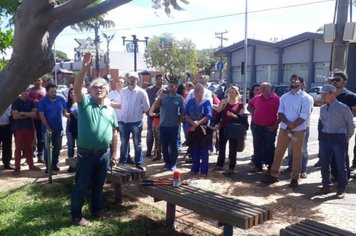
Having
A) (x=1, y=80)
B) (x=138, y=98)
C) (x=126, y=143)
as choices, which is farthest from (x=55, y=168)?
(x=1, y=80)

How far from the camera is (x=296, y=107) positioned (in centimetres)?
689

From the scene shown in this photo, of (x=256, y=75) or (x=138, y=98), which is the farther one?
(x=256, y=75)

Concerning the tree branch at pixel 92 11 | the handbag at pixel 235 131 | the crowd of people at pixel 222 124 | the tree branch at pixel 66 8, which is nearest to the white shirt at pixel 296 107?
the crowd of people at pixel 222 124

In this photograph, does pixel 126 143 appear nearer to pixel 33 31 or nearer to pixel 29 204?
pixel 29 204

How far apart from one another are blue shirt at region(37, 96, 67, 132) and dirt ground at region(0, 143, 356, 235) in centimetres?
89

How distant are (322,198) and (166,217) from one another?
2711 mm

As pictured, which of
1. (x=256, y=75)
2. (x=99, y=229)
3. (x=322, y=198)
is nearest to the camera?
(x=99, y=229)

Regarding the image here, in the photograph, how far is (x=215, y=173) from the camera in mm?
7855

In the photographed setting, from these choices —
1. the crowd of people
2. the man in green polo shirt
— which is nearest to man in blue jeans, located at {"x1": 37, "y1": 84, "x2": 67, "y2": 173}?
the crowd of people

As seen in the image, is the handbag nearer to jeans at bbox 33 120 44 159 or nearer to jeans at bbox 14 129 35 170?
jeans at bbox 14 129 35 170

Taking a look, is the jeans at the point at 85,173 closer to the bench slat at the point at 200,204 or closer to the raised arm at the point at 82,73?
the bench slat at the point at 200,204

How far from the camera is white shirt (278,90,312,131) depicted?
6859mm

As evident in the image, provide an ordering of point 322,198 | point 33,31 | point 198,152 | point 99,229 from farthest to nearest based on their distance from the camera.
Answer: point 198,152
point 322,198
point 99,229
point 33,31

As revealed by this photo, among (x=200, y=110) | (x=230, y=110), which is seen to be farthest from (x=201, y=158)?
(x=230, y=110)
